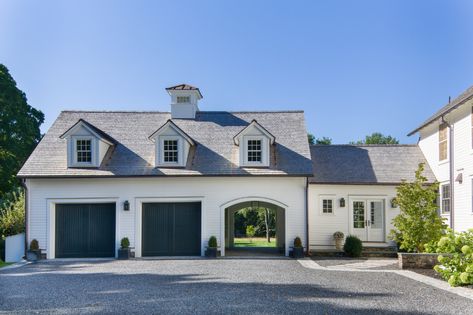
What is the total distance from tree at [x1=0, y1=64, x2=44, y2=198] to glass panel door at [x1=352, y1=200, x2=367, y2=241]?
23056 millimetres

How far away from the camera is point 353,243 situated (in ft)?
68.7

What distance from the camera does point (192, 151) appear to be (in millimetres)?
22422

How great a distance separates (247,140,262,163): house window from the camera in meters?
21.7

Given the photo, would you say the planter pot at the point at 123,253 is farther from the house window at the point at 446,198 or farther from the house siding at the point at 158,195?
the house window at the point at 446,198

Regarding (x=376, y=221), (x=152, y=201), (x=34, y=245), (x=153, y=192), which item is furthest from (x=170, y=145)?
(x=376, y=221)

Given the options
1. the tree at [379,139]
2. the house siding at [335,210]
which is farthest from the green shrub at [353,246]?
the tree at [379,139]

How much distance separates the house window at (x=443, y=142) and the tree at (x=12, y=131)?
26924mm

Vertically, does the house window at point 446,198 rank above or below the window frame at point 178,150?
below

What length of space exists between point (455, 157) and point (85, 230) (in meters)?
16.6

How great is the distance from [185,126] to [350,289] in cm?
1439

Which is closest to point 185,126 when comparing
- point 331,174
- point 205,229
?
point 205,229

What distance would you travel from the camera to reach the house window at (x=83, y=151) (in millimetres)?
21664

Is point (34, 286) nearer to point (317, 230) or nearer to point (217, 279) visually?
point (217, 279)

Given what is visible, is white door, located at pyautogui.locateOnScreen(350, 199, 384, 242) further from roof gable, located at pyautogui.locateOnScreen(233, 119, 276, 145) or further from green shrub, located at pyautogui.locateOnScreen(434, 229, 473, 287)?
green shrub, located at pyautogui.locateOnScreen(434, 229, 473, 287)
